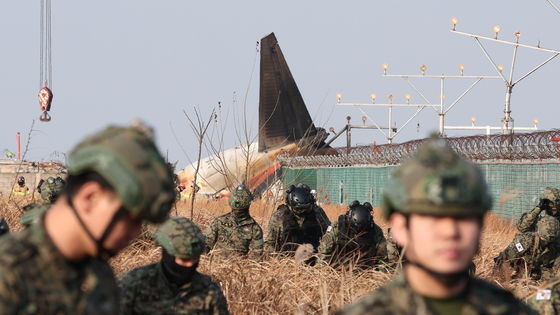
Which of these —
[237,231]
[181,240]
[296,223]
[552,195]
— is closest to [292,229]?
[296,223]

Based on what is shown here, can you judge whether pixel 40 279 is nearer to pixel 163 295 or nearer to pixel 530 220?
pixel 163 295

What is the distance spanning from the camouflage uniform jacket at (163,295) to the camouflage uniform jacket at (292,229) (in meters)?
6.99

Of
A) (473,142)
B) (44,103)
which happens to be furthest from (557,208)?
(44,103)

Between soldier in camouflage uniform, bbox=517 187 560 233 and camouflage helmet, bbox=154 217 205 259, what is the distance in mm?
7164

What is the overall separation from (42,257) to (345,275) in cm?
695

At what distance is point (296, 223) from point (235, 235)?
135 cm

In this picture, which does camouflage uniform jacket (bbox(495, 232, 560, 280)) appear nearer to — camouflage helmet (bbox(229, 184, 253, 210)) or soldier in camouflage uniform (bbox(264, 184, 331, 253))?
soldier in camouflage uniform (bbox(264, 184, 331, 253))

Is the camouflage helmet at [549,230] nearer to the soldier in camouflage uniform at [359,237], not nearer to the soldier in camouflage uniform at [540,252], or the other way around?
the soldier in camouflage uniform at [540,252]

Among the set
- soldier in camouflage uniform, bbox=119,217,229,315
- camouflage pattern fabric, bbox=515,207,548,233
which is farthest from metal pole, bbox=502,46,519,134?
soldier in camouflage uniform, bbox=119,217,229,315

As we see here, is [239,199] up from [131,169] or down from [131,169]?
down

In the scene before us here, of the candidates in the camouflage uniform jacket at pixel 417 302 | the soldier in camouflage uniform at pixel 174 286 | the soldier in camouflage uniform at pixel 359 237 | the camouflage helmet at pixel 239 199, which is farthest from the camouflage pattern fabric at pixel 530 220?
the camouflage uniform jacket at pixel 417 302

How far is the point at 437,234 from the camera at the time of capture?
3.16 meters

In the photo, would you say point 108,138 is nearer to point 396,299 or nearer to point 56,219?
point 56,219

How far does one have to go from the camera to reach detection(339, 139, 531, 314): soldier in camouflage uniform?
3.15 m
